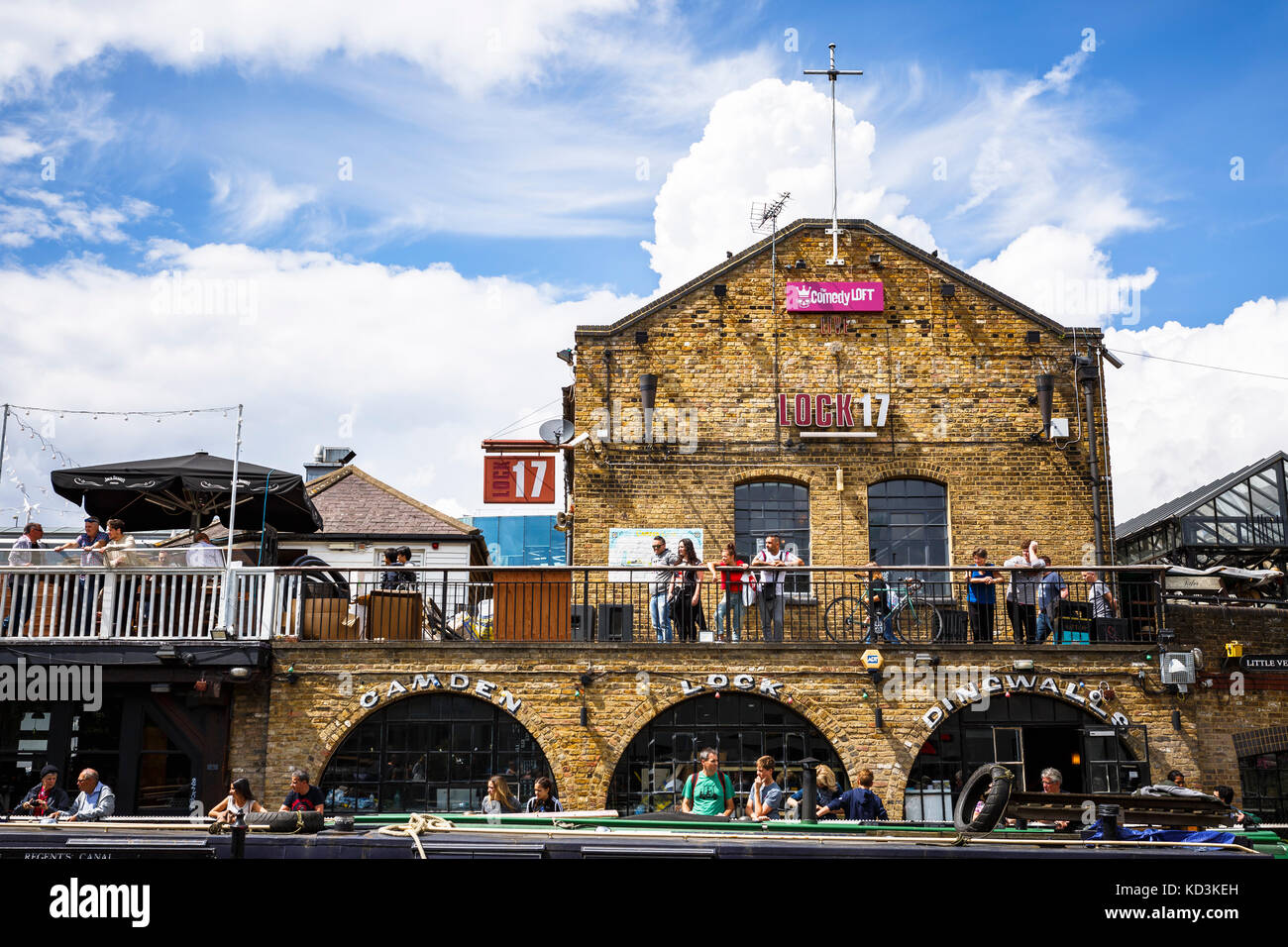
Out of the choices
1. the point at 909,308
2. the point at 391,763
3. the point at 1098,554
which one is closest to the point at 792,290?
the point at 909,308

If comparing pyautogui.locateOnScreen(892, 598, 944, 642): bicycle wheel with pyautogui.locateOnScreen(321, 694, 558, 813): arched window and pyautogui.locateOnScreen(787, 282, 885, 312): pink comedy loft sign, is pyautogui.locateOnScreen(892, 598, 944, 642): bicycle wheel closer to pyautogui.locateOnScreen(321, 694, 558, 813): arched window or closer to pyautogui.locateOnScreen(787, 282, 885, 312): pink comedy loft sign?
pyautogui.locateOnScreen(787, 282, 885, 312): pink comedy loft sign

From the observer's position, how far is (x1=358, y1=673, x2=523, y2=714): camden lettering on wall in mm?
14742

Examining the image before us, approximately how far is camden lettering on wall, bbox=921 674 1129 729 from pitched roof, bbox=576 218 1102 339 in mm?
6098

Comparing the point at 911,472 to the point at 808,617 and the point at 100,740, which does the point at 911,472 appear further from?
the point at 100,740

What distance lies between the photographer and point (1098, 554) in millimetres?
17359

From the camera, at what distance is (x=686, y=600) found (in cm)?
1545

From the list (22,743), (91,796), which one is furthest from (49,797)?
(22,743)

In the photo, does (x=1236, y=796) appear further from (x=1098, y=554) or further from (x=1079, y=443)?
(x=1079, y=443)

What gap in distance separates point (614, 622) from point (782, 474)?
153 inches

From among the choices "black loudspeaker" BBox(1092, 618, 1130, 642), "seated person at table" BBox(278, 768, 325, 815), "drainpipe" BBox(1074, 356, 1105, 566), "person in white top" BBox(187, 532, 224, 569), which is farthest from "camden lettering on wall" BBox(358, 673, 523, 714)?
"drainpipe" BBox(1074, 356, 1105, 566)

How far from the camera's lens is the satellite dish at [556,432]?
17.9 m

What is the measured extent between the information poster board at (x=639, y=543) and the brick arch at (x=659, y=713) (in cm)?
294

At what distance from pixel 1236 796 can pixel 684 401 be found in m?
9.21
